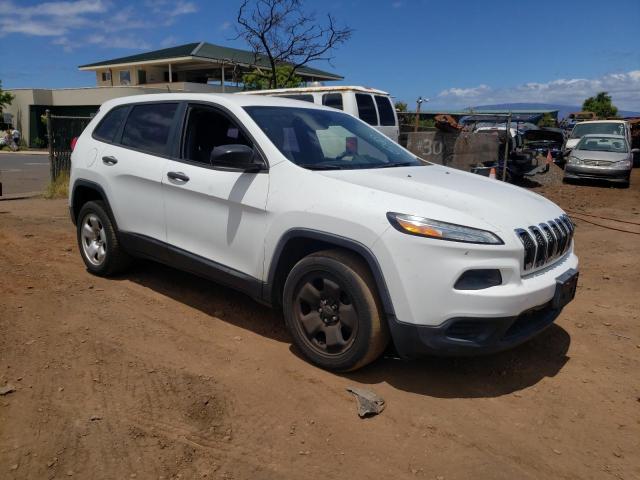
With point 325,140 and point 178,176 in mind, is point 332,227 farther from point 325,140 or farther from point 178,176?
point 178,176

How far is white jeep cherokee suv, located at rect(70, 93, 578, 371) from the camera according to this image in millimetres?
3037

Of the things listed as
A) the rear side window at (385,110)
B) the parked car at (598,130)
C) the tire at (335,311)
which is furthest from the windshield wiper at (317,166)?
Answer: the parked car at (598,130)

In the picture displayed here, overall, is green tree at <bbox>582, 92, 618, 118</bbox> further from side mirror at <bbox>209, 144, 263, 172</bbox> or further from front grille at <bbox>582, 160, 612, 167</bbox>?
side mirror at <bbox>209, 144, 263, 172</bbox>

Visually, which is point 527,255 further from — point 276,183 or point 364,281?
point 276,183

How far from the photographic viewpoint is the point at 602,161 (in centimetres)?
1566

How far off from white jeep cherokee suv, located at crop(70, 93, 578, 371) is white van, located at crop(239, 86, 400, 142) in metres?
6.38

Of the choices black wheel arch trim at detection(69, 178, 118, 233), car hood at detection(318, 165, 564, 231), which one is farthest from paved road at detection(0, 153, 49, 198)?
car hood at detection(318, 165, 564, 231)

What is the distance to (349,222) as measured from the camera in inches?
127

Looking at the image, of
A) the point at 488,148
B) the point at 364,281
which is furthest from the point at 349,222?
the point at 488,148

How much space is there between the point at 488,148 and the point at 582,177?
5051mm

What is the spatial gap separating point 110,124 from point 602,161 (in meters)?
14.6

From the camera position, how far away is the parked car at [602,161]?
51.1 feet

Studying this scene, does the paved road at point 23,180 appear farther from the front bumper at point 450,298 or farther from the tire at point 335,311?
the front bumper at point 450,298

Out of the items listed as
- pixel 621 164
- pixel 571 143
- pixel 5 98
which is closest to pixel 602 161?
pixel 621 164
